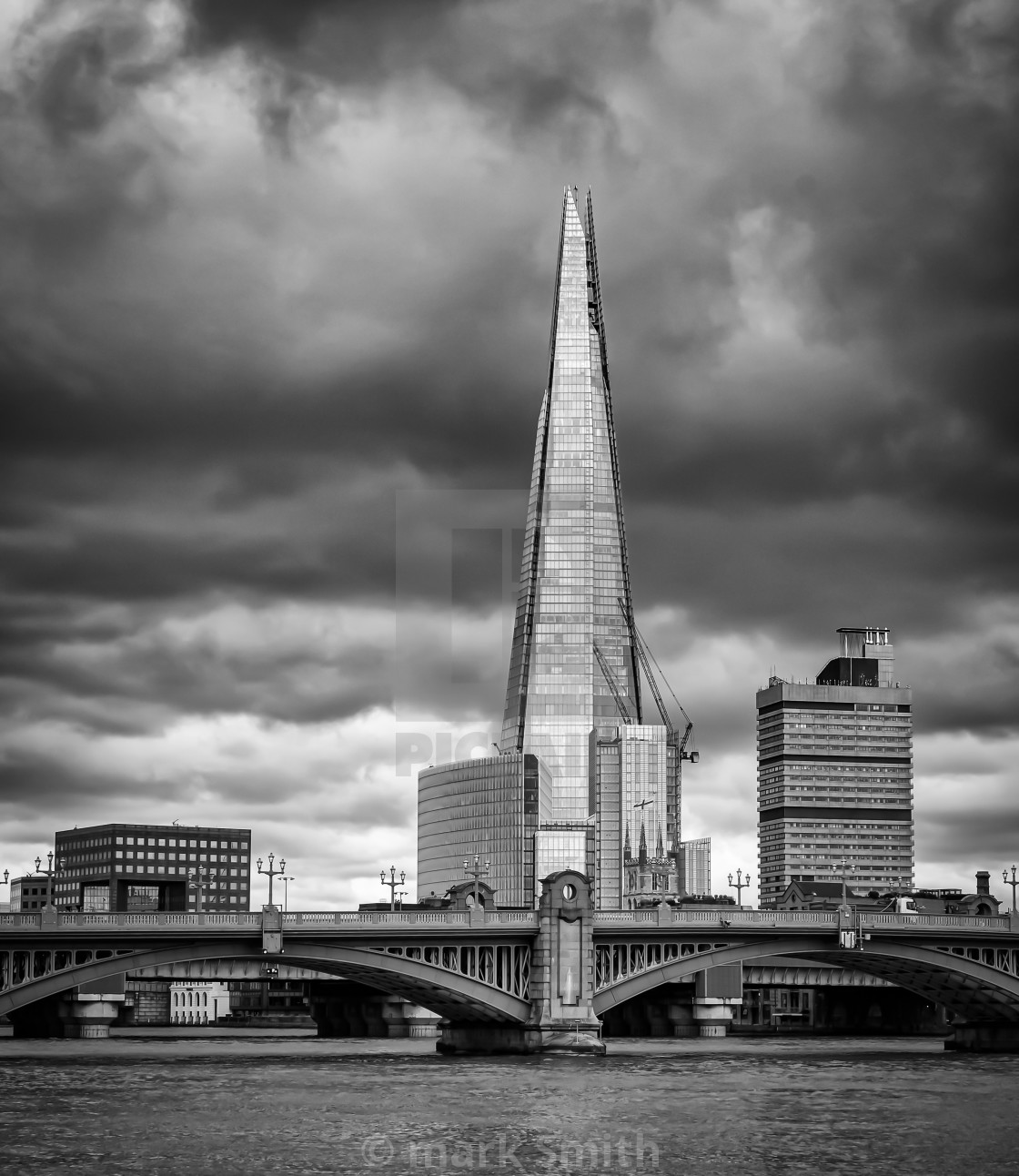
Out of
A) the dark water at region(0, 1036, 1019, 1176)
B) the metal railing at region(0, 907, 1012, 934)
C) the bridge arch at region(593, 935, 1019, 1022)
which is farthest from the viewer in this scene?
the bridge arch at region(593, 935, 1019, 1022)

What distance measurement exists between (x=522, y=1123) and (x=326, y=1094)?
68.6 feet

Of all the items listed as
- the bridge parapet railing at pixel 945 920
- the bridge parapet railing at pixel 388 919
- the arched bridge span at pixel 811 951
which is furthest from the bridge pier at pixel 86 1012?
the bridge parapet railing at pixel 945 920

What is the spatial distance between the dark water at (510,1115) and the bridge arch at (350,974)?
200 inches

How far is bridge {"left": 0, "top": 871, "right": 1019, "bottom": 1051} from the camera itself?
444 feet

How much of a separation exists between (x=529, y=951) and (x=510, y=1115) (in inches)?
2193

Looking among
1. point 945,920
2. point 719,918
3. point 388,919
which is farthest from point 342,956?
point 945,920

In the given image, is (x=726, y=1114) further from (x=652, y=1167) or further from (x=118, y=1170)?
(x=118, y=1170)

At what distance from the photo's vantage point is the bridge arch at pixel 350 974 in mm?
131375

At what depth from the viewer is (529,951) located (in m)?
150

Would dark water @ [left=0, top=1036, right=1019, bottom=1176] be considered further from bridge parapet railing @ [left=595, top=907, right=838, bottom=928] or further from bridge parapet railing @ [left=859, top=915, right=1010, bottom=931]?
bridge parapet railing @ [left=859, top=915, right=1010, bottom=931]

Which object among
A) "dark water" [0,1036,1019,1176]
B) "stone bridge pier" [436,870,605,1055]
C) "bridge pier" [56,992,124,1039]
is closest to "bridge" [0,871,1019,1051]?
"stone bridge pier" [436,870,605,1055]

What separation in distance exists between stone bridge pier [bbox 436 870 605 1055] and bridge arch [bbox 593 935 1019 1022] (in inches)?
98.4

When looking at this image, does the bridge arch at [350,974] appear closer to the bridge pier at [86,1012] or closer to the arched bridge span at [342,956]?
the arched bridge span at [342,956]

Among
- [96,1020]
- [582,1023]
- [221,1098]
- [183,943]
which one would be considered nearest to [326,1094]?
[221,1098]
